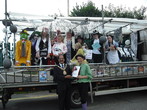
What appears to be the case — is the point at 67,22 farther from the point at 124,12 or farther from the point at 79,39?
the point at 124,12

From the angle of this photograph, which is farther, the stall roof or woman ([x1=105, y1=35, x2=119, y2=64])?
woman ([x1=105, y1=35, x2=119, y2=64])

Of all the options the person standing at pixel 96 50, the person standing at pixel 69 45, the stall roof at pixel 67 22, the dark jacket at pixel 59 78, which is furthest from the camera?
the person standing at pixel 96 50

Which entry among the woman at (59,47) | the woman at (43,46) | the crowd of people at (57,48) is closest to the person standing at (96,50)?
the crowd of people at (57,48)

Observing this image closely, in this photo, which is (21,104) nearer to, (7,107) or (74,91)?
(7,107)

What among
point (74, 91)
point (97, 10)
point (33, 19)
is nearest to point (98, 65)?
point (74, 91)

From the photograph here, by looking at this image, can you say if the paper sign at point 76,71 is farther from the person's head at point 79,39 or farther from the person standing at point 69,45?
the person's head at point 79,39

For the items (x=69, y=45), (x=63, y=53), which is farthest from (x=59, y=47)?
(x=69, y=45)

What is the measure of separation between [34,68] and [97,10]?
18444 millimetres

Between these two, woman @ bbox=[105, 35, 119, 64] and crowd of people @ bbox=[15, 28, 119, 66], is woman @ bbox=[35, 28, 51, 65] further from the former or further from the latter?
woman @ bbox=[105, 35, 119, 64]

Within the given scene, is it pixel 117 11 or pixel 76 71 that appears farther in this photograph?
pixel 117 11

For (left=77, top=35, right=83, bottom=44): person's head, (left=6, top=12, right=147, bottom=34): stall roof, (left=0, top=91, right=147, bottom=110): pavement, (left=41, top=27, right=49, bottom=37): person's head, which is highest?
(left=6, top=12, right=147, bottom=34): stall roof

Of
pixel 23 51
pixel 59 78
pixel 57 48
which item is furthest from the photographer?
pixel 57 48

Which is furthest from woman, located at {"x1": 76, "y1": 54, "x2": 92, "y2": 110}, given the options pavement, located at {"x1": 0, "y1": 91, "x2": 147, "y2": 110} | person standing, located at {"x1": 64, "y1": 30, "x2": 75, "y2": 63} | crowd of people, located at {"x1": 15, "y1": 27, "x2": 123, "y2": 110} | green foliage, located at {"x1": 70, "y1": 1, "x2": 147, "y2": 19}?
green foliage, located at {"x1": 70, "y1": 1, "x2": 147, "y2": 19}

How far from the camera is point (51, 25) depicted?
6223 mm
